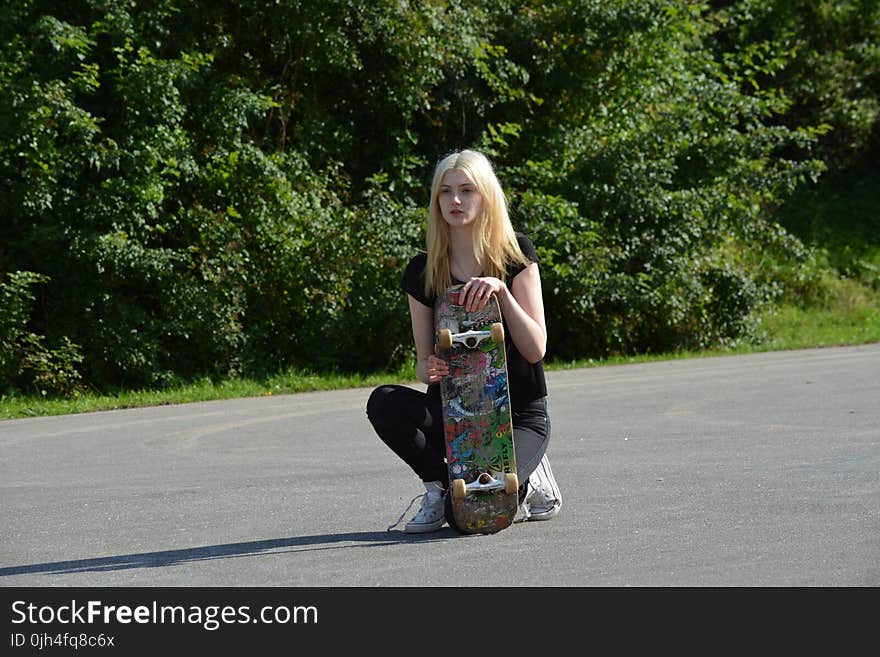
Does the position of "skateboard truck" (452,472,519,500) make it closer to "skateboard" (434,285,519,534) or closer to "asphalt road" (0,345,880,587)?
"skateboard" (434,285,519,534)

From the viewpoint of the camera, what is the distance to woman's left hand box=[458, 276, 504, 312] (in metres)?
5.62

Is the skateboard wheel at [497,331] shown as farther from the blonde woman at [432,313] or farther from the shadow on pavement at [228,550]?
the shadow on pavement at [228,550]

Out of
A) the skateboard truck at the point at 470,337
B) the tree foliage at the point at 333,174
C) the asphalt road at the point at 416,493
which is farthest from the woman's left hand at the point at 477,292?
the tree foliage at the point at 333,174

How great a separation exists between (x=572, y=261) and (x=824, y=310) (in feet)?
25.6

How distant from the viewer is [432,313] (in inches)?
235

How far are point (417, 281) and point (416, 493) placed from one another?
1.66 meters

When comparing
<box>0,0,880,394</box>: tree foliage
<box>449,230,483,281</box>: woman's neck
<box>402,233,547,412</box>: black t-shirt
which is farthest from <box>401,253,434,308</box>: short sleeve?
<box>0,0,880,394</box>: tree foliage

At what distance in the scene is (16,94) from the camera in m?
14.3

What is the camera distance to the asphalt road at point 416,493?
509 cm

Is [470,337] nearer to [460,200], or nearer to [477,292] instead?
[477,292]


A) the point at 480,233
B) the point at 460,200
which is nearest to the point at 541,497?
the point at 480,233

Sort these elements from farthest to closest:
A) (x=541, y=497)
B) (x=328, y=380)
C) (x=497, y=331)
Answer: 1. (x=328, y=380)
2. (x=541, y=497)
3. (x=497, y=331)
